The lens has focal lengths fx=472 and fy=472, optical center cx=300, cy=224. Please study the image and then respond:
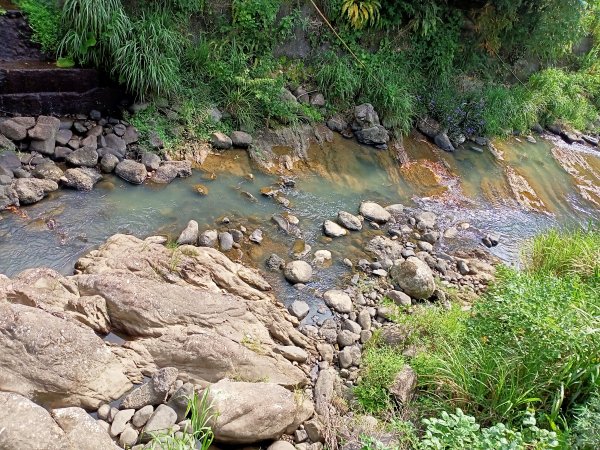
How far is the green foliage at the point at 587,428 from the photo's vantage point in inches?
115

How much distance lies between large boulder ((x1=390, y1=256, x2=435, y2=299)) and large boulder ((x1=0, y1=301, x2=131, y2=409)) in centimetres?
344

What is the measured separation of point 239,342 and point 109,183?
11.7 feet

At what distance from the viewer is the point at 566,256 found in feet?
18.9

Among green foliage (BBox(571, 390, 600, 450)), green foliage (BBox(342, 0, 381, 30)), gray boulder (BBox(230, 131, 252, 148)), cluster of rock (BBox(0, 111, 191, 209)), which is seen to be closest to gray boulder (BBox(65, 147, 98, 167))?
cluster of rock (BBox(0, 111, 191, 209))

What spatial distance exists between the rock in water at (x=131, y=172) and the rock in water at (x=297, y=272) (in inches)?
104

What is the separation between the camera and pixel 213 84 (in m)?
8.45

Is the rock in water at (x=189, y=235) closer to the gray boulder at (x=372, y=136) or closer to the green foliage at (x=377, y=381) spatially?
the green foliage at (x=377, y=381)

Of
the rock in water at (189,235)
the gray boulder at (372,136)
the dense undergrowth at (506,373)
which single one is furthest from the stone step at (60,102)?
the dense undergrowth at (506,373)

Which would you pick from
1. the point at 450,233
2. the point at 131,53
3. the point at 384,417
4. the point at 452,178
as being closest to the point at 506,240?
the point at 450,233

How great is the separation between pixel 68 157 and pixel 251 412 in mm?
4926

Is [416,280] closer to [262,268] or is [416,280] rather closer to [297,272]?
[297,272]

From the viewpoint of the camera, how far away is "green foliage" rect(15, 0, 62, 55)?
7.54 m

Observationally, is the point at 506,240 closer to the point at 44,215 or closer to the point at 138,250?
the point at 138,250

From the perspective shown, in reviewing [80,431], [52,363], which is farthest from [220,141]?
[80,431]
